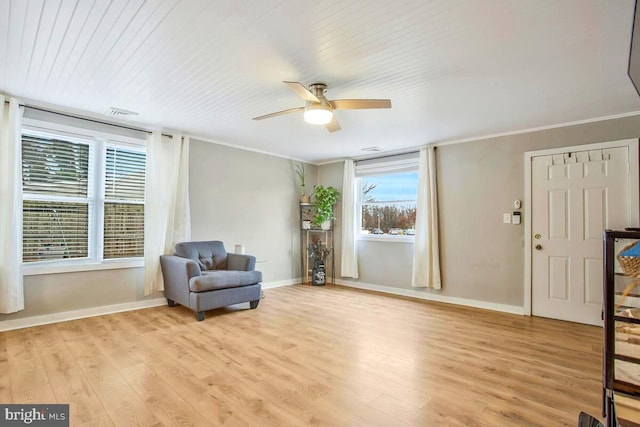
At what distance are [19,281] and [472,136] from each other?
5795 mm

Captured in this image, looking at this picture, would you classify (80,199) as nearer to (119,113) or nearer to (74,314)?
(119,113)

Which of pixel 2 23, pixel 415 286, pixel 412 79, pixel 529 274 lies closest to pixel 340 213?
pixel 415 286

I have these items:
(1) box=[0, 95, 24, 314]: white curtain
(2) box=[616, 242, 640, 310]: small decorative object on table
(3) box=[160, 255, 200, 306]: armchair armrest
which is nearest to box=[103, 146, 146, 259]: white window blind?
(3) box=[160, 255, 200, 306]: armchair armrest

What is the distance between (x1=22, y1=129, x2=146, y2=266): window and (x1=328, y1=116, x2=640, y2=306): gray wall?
14.2 feet

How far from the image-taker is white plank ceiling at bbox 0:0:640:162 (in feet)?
6.40

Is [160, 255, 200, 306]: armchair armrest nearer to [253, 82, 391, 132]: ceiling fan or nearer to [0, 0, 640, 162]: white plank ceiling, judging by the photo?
[0, 0, 640, 162]: white plank ceiling

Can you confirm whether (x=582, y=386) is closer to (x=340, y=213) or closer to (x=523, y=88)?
(x=523, y=88)

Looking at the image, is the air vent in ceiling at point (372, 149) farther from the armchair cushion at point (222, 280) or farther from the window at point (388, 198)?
the armchair cushion at point (222, 280)

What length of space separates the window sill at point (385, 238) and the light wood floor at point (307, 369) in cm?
162

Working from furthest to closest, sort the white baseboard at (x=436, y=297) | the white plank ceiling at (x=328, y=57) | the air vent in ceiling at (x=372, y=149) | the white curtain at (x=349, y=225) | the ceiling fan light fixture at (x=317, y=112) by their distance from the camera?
the white curtain at (x=349, y=225), the air vent in ceiling at (x=372, y=149), the white baseboard at (x=436, y=297), the ceiling fan light fixture at (x=317, y=112), the white plank ceiling at (x=328, y=57)

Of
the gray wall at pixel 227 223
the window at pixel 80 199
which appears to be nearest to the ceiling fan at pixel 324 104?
the gray wall at pixel 227 223

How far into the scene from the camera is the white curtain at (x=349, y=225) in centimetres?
604

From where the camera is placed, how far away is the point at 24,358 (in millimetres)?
2689

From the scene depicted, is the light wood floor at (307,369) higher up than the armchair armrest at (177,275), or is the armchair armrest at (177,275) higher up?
the armchair armrest at (177,275)
